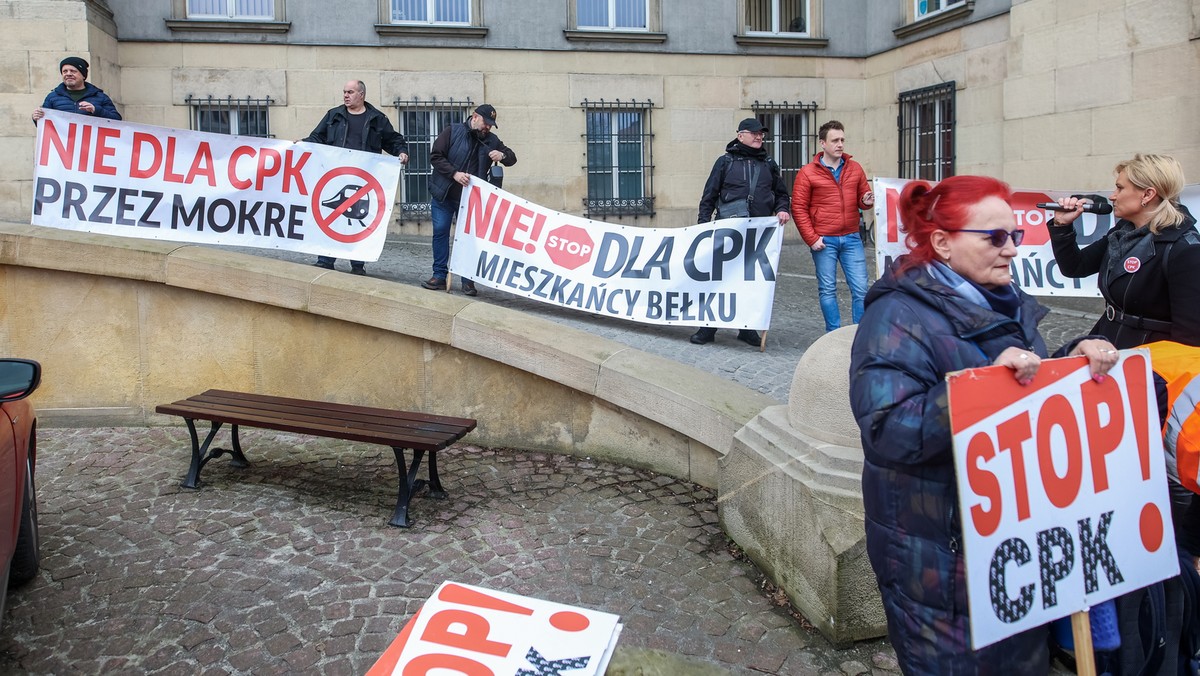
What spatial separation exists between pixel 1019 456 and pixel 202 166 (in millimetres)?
7644

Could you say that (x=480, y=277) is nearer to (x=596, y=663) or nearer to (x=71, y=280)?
(x=71, y=280)

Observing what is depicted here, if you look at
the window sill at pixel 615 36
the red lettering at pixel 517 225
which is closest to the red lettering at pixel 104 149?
the red lettering at pixel 517 225

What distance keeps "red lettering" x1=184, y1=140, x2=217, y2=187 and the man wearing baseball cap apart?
1.91 meters

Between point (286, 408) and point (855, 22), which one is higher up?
point (855, 22)

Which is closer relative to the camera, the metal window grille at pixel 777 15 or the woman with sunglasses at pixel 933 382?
the woman with sunglasses at pixel 933 382

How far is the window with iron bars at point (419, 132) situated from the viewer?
50.9 feet

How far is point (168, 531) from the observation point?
17.1 ft

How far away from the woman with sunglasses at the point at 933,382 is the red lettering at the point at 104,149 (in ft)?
24.7

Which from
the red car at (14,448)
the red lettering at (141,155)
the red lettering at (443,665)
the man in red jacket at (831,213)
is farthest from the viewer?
the red lettering at (141,155)

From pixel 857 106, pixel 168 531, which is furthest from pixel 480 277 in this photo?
pixel 857 106

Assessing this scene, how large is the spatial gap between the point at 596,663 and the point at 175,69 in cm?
1481

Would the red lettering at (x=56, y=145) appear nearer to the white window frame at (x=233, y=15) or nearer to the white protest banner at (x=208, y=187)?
the white protest banner at (x=208, y=187)

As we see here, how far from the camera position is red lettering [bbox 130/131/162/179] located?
824 centimetres

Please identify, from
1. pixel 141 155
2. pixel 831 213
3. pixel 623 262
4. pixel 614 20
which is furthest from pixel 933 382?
pixel 614 20
